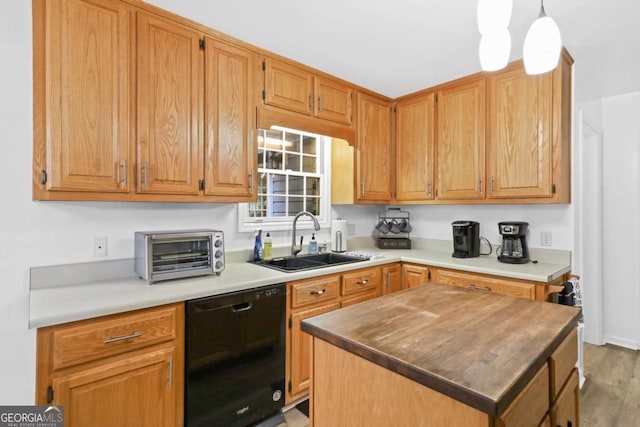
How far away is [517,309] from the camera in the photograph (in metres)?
1.33

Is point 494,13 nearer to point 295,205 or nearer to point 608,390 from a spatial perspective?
point 295,205

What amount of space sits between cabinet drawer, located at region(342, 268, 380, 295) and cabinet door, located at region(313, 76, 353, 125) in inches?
52.1

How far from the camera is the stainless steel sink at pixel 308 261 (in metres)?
2.59

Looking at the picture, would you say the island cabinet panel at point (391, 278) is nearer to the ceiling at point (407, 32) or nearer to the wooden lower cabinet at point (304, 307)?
the wooden lower cabinet at point (304, 307)

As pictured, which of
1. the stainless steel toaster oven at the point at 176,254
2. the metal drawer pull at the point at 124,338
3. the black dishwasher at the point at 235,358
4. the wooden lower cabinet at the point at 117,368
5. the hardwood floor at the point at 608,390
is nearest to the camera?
the wooden lower cabinet at the point at 117,368

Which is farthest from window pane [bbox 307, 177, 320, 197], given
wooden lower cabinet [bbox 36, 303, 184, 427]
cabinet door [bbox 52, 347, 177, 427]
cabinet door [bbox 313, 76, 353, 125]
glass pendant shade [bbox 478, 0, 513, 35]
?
glass pendant shade [bbox 478, 0, 513, 35]

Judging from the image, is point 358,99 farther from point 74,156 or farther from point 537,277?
point 74,156

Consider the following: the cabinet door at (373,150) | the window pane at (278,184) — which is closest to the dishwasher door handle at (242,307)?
the window pane at (278,184)

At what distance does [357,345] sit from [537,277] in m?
1.73

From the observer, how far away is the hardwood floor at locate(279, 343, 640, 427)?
205cm

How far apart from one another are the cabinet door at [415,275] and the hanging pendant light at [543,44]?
1.82 metres

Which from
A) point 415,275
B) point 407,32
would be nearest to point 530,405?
point 415,275

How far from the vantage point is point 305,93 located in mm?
2607

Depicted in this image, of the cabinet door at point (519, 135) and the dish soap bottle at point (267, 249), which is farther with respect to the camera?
the dish soap bottle at point (267, 249)
